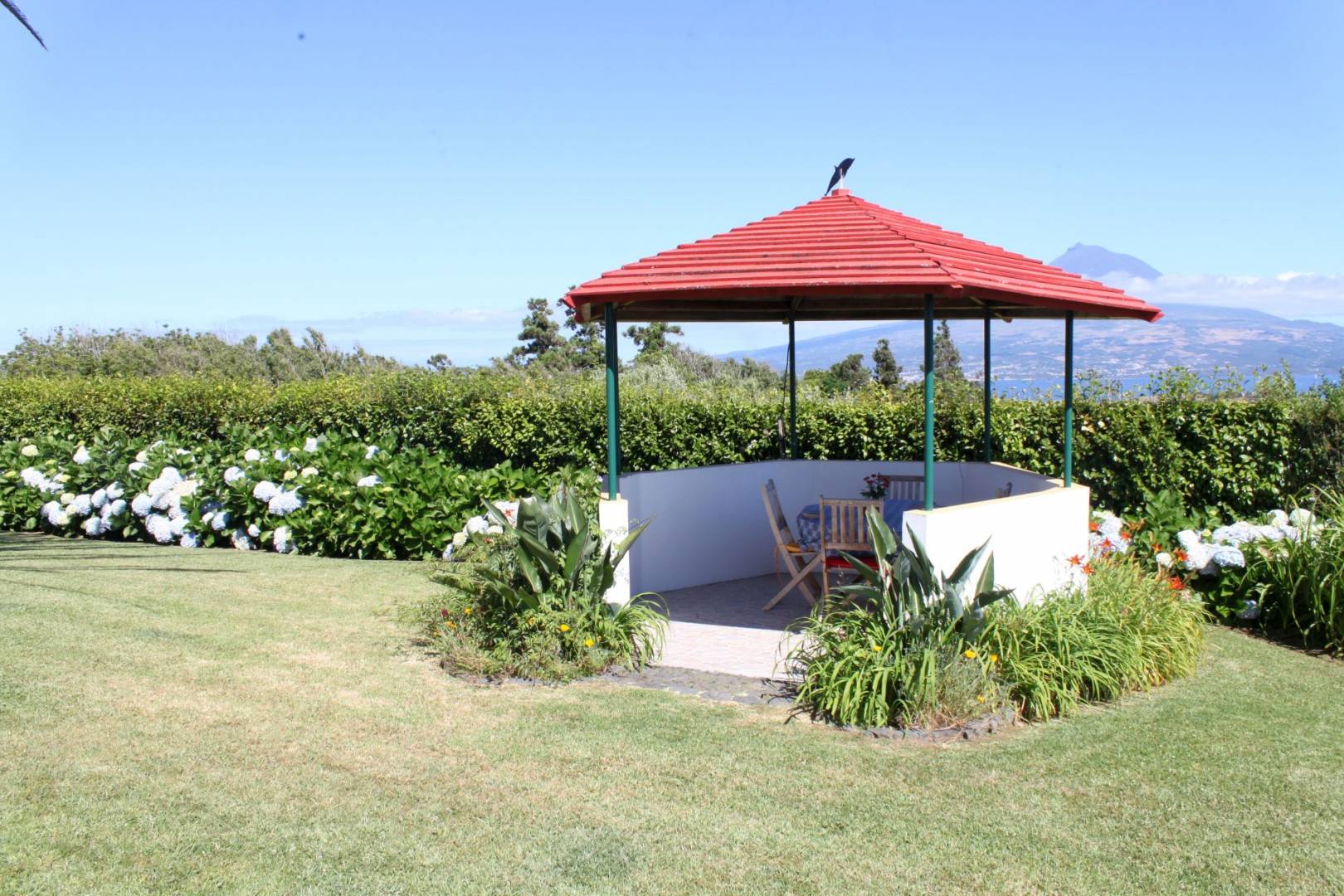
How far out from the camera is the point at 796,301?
384 inches

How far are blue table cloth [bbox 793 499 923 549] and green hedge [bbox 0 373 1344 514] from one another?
2.62 metres

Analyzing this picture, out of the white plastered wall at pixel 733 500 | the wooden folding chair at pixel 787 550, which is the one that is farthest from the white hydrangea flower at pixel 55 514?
the wooden folding chair at pixel 787 550

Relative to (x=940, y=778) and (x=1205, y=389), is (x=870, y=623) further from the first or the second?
(x=1205, y=389)

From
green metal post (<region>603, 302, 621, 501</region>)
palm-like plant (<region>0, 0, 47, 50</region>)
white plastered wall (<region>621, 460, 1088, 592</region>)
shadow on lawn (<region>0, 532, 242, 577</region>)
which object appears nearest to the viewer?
palm-like plant (<region>0, 0, 47, 50</region>)

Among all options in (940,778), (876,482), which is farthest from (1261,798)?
(876,482)

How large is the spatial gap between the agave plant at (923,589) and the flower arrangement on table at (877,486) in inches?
122

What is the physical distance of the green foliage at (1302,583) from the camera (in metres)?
7.36

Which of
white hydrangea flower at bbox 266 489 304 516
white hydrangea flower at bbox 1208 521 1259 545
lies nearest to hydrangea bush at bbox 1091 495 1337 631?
white hydrangea flower at bbox 1208 521 1259 545

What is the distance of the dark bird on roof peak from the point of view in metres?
8.73

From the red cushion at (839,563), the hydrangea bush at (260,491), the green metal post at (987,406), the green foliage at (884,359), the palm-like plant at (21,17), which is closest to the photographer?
the palm-like plant at (21,17)

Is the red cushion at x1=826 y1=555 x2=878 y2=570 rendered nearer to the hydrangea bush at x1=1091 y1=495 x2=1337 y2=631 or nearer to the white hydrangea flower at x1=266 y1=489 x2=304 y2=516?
Result: the hydrangea bush at x1=1091 y1=495 x2=1337 y2=631

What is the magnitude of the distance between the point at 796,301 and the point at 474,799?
20.7 feet

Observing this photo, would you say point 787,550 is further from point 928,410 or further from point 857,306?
point 857,306

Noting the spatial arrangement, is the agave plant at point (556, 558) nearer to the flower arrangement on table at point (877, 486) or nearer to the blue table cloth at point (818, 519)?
the blue table cloth at point (818, 519)
